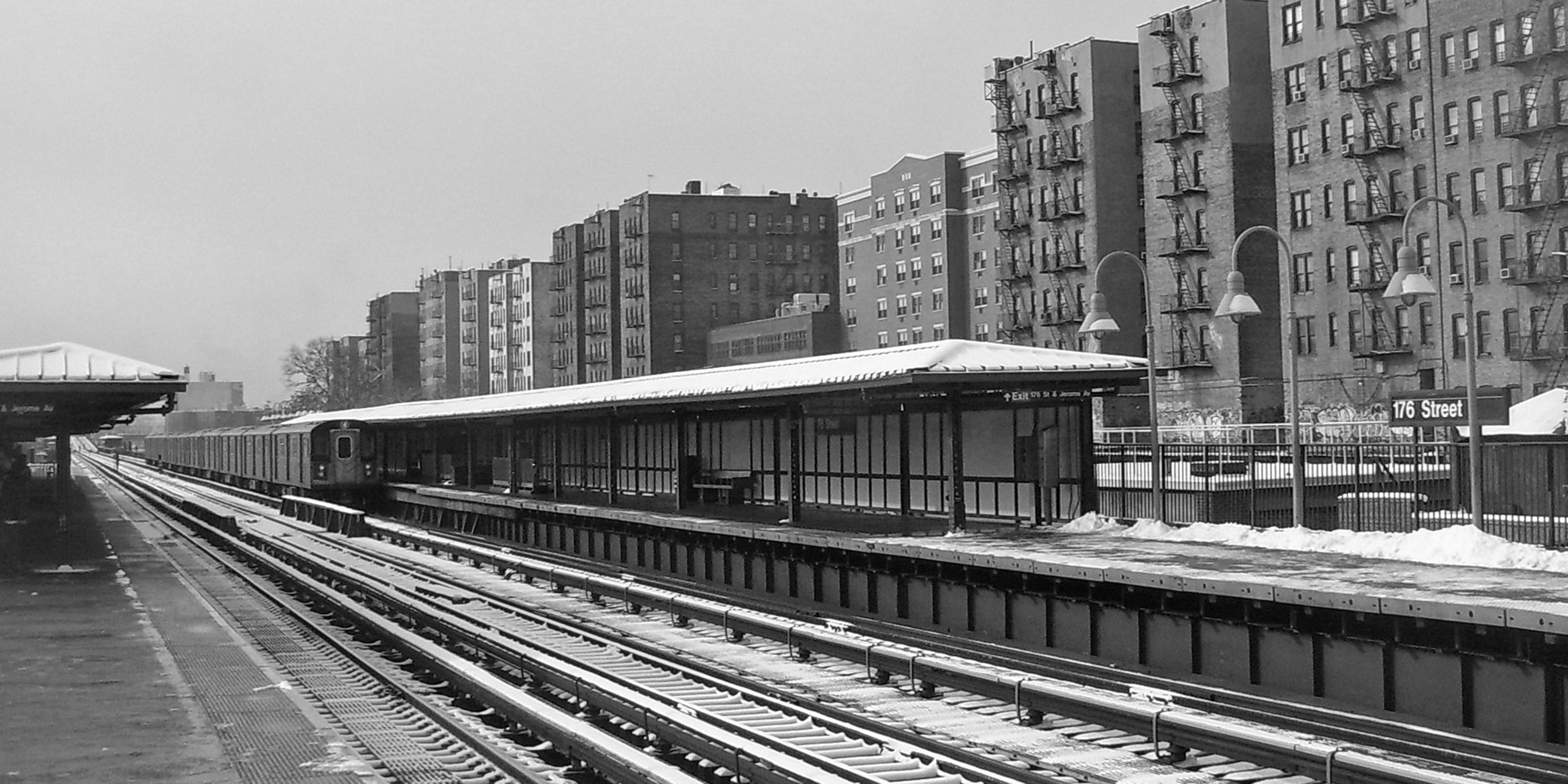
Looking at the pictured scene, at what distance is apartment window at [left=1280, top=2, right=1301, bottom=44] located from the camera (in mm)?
62750

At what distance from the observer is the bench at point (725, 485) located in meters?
35.3

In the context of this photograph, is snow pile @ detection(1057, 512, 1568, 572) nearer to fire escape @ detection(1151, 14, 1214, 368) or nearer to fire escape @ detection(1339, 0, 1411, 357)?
fire escape @ detection(1339, 0, 1411, 357)

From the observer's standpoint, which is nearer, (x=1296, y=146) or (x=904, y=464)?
(x=904, y=464)

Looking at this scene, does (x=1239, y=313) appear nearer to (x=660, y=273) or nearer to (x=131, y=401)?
(x=131, y=401)

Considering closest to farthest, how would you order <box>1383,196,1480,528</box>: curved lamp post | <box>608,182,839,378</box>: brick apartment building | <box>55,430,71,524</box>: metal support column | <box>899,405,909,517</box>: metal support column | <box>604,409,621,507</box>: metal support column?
<box>1383,196,1480,528</box>: curved lamp post
<box>899,405,909,517</box>: metal support column
<box>55,430,71,524</box>: metal support column
<box>604,409,621,507</box>: metal support column
<box>608,182,839,378</box>: brick apartment building

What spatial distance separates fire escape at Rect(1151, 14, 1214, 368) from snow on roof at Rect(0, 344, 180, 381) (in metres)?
50.2

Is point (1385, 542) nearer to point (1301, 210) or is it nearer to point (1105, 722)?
point (1105, 722)

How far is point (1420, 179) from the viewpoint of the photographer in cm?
5694

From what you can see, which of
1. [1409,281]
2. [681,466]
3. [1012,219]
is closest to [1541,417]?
[1409,281]

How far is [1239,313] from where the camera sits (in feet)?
68.9

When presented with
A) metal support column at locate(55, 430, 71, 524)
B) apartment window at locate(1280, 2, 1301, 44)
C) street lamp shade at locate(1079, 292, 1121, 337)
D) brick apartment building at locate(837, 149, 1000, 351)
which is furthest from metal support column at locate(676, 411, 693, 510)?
brick apartment building at locate(837, 149, 1000, 351)

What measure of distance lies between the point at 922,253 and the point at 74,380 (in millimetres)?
74055

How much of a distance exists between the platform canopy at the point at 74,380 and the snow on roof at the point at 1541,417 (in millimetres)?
27815

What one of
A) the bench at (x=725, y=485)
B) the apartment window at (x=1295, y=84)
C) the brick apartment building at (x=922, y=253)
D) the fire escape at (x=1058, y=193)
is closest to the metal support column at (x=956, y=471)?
the bench at (x=725, y=485)
